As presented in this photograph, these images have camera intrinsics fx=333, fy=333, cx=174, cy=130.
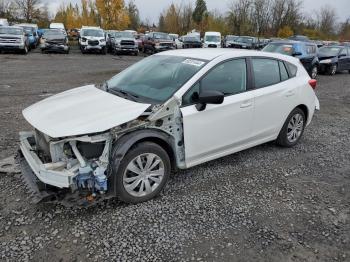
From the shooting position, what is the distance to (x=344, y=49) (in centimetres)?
1828

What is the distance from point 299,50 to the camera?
14.7 metres

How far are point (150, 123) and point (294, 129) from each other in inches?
121

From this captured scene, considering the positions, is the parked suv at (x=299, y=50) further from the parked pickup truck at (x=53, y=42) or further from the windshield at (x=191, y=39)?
the parked pickup truck at (x=53, y=42)

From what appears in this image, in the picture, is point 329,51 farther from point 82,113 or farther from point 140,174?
point 82,113

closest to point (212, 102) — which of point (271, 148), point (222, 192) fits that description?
point (222, 192)

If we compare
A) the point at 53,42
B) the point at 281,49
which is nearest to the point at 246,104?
the point at 281,49

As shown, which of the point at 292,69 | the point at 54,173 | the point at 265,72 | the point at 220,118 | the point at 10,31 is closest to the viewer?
the point at 54,173

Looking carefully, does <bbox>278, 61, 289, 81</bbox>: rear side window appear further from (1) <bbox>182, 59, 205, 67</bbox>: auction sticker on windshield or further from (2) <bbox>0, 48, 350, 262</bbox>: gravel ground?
(1) <bbox>182, 59, 205, 67</bbox>: auction sticker on windshield

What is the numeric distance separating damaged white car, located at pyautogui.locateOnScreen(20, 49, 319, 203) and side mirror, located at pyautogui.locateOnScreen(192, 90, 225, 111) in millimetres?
12

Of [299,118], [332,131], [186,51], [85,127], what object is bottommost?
[332,131]

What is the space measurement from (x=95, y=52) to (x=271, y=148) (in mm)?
24093

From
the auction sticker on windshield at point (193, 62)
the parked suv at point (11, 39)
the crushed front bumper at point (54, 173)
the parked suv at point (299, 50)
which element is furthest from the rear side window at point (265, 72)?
the parked suv at point (11, 39)

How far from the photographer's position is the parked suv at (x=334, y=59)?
1727 centimetres

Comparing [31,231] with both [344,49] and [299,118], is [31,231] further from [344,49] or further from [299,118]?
[344,49]
